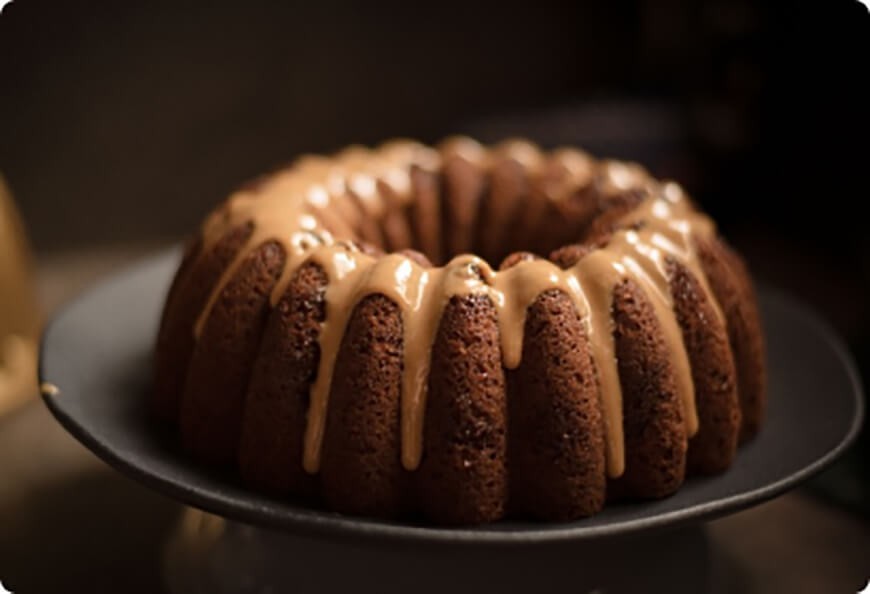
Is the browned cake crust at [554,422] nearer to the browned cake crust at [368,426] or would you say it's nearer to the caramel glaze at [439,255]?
the caramel glaze at [439,255]

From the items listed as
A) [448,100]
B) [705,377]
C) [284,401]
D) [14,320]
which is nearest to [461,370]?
[284,401]

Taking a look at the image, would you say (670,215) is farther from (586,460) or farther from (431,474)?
(431,474)

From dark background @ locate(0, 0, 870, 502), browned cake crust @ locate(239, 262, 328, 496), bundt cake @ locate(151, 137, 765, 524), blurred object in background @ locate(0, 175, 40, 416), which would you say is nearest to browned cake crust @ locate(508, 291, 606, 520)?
bundt cake @ locate(151, 137, 765, 524)

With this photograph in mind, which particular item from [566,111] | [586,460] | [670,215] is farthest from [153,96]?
[586,460]

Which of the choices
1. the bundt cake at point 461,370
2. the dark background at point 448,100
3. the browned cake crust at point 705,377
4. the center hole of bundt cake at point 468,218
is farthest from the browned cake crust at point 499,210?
the dark background at point 448,100

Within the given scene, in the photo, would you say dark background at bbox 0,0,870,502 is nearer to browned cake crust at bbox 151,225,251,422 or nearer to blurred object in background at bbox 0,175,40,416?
blurred object in background at bbox 0,175,40,416

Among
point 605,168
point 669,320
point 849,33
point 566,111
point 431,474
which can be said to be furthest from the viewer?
point 566,111
